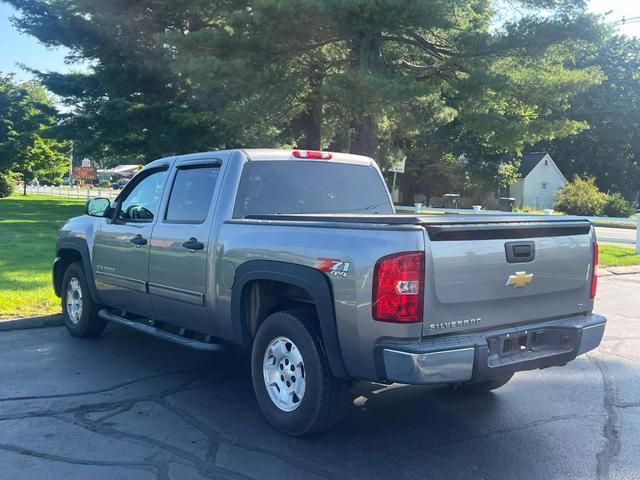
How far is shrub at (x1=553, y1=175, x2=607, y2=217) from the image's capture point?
3575cm

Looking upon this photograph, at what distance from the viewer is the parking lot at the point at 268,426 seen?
3848mm

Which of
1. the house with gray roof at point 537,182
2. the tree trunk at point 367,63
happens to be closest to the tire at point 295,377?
the tree trunk at point 367,63

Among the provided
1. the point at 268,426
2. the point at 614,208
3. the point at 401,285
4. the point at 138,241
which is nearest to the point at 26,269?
the point at 138,241

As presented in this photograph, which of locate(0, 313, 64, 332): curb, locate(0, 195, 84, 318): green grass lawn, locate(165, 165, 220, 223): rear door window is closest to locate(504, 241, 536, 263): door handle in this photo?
locate(165, 165, 220, 223): rear door window

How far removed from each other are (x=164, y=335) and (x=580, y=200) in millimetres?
35042

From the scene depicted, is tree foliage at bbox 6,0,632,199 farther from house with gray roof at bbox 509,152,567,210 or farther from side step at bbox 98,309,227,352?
house with gray roof at bbox 509,152,567,210

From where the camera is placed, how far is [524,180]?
52500 millimetres

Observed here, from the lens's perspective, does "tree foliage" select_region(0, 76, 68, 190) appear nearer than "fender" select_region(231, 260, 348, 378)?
No

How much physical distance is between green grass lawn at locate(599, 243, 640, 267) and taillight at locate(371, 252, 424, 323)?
10895mm

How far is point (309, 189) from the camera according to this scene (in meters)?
5.59

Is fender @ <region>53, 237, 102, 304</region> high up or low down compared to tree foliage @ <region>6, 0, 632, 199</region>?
down

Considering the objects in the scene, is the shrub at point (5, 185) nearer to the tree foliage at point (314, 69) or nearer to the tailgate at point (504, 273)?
the tree foliage at point (314, 69)

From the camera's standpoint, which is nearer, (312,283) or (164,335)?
(312,283)

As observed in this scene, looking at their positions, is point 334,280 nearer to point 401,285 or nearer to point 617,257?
point 401,285
